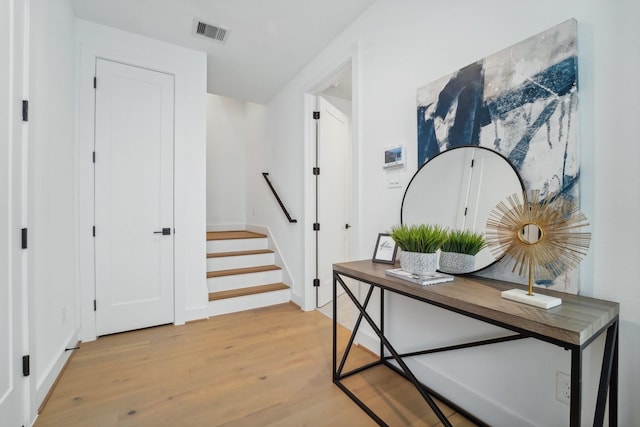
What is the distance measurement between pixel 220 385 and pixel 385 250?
1.37 metres

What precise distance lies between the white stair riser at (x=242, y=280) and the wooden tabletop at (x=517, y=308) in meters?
2.25

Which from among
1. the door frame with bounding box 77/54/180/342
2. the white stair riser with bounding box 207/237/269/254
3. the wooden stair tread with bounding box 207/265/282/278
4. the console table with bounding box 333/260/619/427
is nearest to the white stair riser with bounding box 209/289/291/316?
the wooden stair tread with bounding box 207/265/282/278

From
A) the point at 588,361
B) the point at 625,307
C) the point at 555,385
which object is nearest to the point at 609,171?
the point at 625,307

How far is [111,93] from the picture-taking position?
2492 mm

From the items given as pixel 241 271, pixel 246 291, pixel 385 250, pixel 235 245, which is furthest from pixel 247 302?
pixel 385 250

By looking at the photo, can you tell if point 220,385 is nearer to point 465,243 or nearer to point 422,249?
point 422,249

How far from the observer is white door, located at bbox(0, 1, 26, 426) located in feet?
4.05

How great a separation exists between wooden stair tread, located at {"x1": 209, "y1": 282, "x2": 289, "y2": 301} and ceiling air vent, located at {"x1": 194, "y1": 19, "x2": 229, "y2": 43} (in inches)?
101

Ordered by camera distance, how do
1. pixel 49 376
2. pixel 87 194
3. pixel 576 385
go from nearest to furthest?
pixel 576 385 → pixel 49 376 → pixel 87 194

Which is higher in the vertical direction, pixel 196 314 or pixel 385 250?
pixel 385 250

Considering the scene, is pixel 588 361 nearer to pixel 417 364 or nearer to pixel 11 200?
pixel 417 364

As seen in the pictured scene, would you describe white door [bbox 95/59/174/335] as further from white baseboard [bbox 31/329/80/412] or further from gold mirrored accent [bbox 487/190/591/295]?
gold mirrored accent [bbox 487/190/591/295]

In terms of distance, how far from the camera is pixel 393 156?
76.2 inches

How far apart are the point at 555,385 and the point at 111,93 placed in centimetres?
362
